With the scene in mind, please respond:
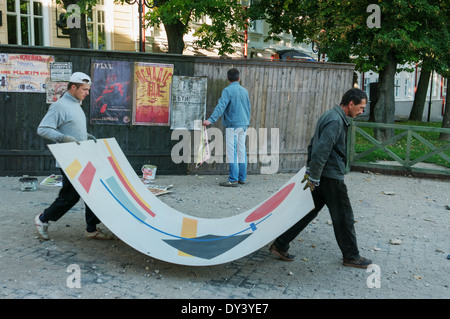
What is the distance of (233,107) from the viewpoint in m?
9.43

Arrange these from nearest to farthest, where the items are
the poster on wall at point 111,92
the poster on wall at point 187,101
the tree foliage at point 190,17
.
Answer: the poster on wall at point 111,92 < the poster on wall at point 187,101 < the tree foliage at point 190,17

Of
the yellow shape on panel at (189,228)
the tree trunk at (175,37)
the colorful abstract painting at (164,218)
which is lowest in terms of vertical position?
the yellow shape on panel at (189,228)

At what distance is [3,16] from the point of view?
57.4ft

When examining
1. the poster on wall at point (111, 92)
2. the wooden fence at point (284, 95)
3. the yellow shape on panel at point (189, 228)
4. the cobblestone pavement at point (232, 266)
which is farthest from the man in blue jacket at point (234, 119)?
the yellow shape on panel at point (189, 228)

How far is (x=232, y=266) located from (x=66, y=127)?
2.49m

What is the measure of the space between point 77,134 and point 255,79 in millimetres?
5524

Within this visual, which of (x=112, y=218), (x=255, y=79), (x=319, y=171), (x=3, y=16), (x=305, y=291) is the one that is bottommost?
(x=305, y=291)

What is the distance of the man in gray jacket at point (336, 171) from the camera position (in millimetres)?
5023

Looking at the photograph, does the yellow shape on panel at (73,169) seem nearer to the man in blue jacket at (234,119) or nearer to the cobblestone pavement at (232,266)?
the cobblestone pavement at (232,266)

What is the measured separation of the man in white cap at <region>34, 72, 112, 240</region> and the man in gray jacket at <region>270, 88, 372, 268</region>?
2.64 metres

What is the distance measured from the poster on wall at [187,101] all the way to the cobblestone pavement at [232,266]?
8.61 ft

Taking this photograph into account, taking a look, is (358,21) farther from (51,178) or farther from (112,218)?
(112,218)

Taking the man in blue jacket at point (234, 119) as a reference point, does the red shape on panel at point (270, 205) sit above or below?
below

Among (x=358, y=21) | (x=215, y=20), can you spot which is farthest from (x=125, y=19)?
(x=358, y=21)
